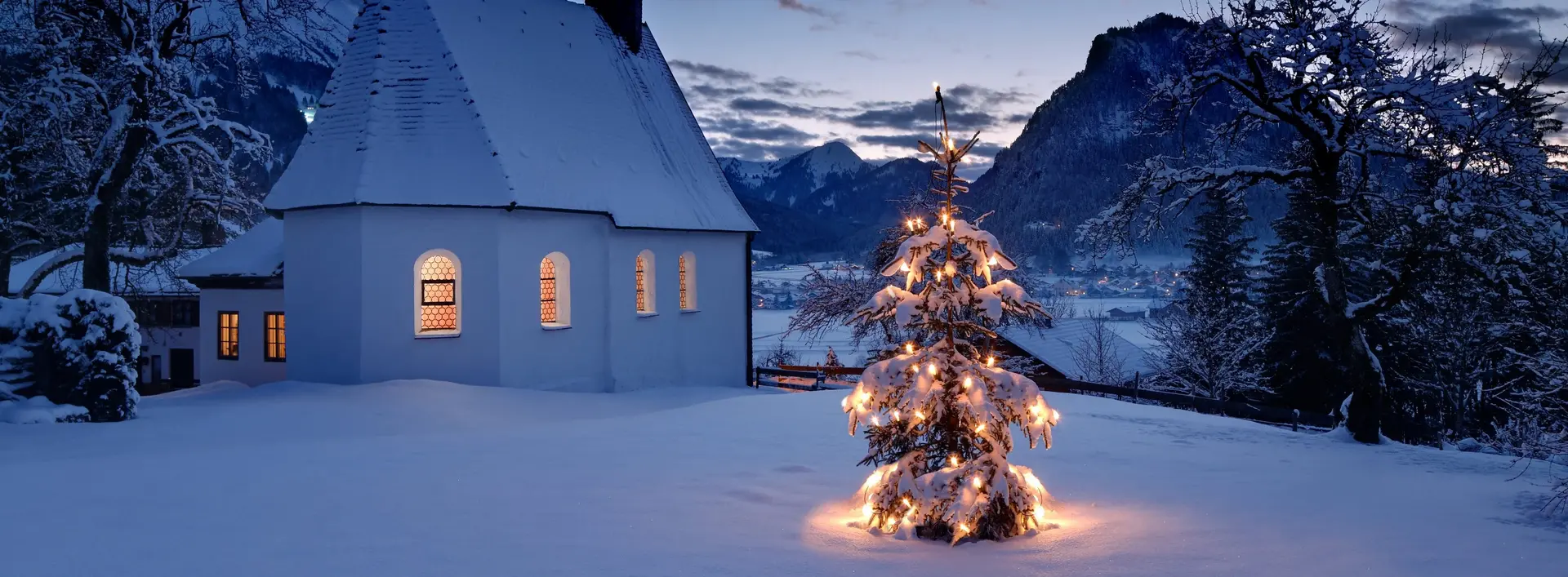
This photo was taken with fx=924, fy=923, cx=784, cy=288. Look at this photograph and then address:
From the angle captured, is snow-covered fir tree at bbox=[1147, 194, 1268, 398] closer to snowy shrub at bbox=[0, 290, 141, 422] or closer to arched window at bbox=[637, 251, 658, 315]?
arched window at bbox=[637, 251, 658, 315]

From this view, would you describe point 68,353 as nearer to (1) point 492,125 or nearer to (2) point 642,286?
(1) point 492,125

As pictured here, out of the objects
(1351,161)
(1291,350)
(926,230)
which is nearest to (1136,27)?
(1291,350)

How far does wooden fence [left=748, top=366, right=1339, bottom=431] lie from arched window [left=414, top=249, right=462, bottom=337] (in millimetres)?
10184

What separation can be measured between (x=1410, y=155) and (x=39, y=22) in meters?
25.0

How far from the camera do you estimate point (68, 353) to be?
13812 millimetres

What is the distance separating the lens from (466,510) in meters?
8.48

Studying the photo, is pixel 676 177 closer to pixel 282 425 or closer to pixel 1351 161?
pixel 282 425

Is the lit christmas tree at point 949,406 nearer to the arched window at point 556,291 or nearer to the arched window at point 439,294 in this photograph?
the arched window at point 439,294

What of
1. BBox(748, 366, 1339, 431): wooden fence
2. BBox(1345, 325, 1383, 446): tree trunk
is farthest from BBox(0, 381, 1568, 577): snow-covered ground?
BBox(748, 366, 1339, 431): wooden fence

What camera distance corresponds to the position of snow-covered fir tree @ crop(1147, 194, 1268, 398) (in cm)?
3538

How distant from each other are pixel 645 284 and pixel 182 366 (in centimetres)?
2386

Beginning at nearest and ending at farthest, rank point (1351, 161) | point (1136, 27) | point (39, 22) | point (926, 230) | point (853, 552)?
point (853, 552) → point (926, 230) → point (1351, 161) → point (39, 22) → point (1136, 27)

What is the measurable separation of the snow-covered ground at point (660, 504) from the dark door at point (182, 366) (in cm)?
2383

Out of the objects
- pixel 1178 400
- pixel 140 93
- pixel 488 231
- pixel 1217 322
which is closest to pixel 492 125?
pixel 488 231
